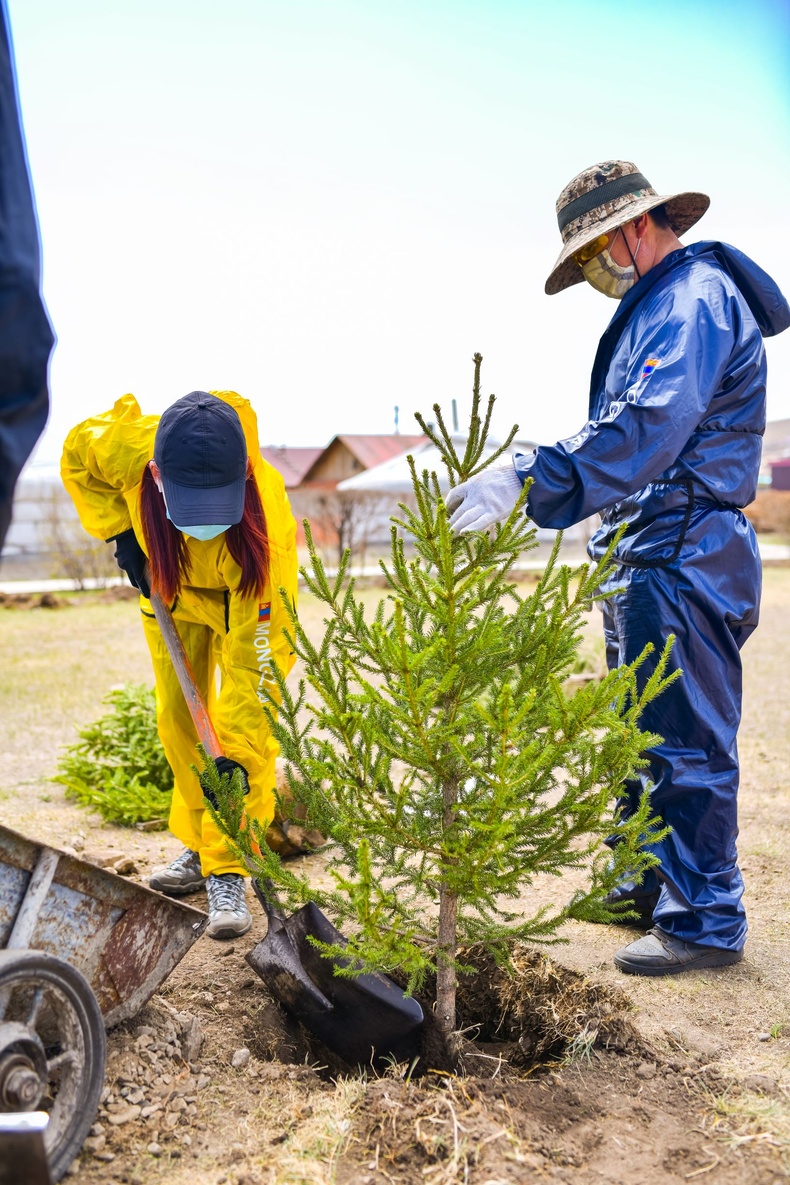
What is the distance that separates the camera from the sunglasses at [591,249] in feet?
10.7

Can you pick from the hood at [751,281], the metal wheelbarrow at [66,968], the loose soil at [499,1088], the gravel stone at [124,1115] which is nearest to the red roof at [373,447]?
the hood at [751,281]

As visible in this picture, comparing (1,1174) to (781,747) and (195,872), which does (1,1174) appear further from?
(781,747)

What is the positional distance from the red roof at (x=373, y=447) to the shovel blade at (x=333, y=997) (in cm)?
3193

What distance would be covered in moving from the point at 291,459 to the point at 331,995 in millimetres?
40103

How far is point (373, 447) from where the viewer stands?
118 feet

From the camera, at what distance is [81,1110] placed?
2.07 m

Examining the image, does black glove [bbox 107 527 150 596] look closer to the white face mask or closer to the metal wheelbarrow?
the metal wheelbarrow

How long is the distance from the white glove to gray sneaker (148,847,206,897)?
6.74 ft

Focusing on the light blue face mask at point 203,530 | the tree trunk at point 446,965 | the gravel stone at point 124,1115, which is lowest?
the gravel stone at point 124,1115

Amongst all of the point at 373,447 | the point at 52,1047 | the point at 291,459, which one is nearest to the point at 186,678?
the point at 52,1047

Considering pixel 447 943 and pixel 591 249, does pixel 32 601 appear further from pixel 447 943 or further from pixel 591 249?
pixel 447 943

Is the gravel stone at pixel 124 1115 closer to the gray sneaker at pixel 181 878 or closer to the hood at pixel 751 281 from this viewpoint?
the gray sneaker at pixel 181 878

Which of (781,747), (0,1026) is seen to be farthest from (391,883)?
(781,747)

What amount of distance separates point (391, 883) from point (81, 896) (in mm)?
1819
